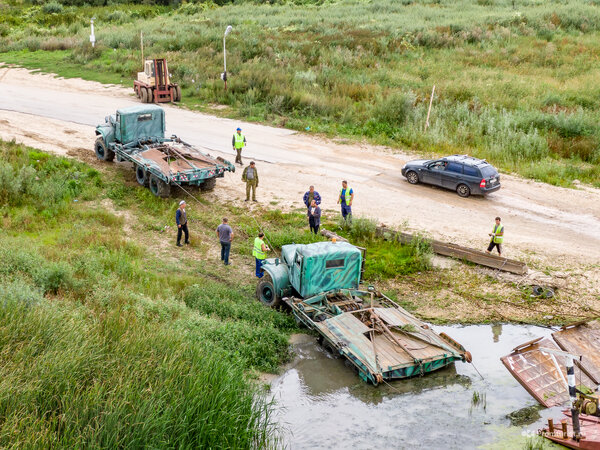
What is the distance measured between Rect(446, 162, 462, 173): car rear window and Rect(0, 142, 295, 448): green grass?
30.9 feet

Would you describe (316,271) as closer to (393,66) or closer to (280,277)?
(280,277)

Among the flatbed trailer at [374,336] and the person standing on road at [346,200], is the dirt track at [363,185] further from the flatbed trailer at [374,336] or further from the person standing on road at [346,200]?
the flatbed trailer at [374,336]

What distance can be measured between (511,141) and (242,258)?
14.2 metres

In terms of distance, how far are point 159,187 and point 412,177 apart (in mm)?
9255

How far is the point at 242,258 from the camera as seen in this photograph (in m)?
17.7

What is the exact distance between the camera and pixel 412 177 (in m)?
22.8

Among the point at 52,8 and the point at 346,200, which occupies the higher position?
the point at 52,8

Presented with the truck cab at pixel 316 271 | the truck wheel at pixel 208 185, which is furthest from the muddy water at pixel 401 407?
the truck wheel at pixel 208 185

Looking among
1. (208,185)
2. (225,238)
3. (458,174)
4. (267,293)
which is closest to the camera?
(267,293)

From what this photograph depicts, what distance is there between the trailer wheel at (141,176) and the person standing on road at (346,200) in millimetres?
7100

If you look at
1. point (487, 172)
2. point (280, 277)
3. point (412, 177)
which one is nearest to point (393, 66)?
point (412, 177)

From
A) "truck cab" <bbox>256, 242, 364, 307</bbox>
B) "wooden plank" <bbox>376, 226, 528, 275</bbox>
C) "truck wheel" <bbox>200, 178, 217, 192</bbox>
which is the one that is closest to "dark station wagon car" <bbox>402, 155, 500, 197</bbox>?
"wooden plank" <bbox>376, 226, 528, 275</bbox>

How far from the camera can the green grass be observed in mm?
8055

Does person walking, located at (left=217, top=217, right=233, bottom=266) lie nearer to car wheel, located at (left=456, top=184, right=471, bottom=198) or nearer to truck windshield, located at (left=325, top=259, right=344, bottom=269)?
truck windshield, located at (left=325, top=259, right=344, bottom=269)
